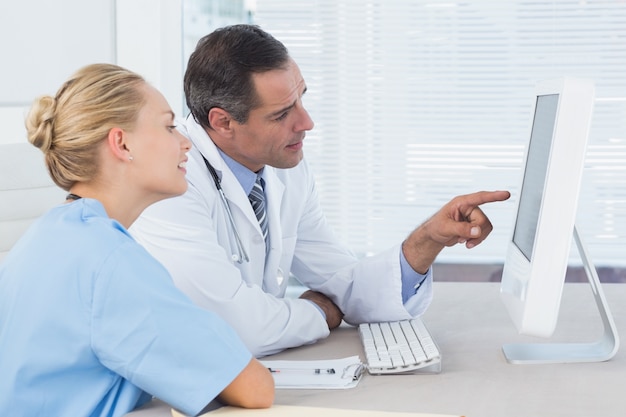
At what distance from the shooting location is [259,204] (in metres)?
1.93

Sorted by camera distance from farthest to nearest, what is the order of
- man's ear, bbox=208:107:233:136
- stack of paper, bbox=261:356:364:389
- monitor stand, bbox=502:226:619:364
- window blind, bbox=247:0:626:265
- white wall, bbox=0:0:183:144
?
window blind, bbox=247:0:626:265, white wall, bbox=0:0:183:144, man's ear, bbox=208:107:233:136, monitor stand, bbox=502:226:619:364, stack of paper, bbox=261:356:364:389

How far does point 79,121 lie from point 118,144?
63 mm

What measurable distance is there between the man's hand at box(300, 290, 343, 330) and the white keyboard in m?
0.08

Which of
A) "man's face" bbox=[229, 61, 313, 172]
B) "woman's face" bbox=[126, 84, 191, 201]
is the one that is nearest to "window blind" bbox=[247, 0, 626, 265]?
"man's face" bbox=[229, 61, 313, 172]

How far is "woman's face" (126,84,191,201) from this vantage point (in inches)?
51.3

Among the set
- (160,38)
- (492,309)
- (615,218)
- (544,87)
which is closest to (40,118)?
(544,87)

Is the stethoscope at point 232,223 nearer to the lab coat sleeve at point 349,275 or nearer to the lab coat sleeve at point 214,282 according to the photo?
the lab coat sleeve at point 214,282

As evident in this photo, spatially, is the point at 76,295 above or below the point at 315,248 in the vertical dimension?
above

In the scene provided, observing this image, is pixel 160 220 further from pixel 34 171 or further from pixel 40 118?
pixel 34 171

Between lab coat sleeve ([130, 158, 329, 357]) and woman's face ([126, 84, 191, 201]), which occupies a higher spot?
woman's face ([126, 84, 191, 201])

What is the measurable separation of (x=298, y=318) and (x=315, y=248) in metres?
0.46

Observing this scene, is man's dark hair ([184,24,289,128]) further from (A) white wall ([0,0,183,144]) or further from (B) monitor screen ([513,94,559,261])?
(A) white wall ([0,0,183,144])

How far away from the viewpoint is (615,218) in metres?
3.86

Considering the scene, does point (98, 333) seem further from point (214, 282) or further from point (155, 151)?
point (214, 282)
